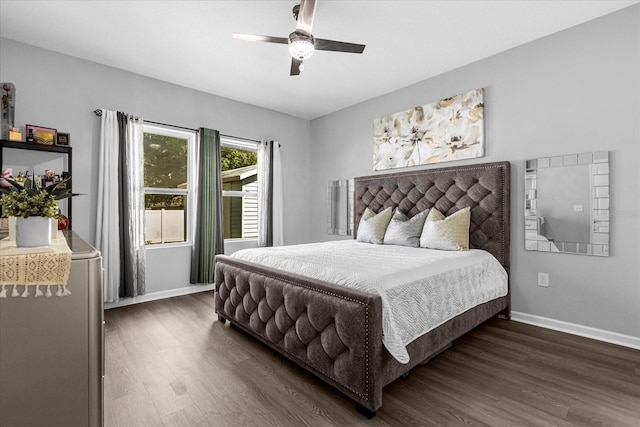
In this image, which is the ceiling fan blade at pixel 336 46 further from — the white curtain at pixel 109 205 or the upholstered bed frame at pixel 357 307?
the white curtain at pixel 109 205

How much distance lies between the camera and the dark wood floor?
1.65m

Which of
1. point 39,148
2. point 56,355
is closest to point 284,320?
point 56,355

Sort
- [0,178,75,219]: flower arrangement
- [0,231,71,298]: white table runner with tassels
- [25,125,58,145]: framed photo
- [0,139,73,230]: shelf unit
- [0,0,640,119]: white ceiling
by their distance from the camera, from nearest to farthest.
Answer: [0,231,71,298]: white table runner with tassels, [0,178,75,219]: flower arrangement, [0,0,640,119]: white ceiling, [0,139,73,230]: shelf unit, [25,125,58,145]: framed photo

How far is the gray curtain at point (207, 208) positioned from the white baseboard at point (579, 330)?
3.57 m

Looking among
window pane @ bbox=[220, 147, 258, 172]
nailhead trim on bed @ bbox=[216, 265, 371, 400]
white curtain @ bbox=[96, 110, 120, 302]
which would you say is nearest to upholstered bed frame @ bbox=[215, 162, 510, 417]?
nailhead trim on bed @ bbox=[216, 265, 371, 400]

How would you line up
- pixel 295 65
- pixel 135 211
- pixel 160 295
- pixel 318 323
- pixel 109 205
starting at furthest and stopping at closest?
pixel 160 295
pixel 135 211
pixel 109 205
pixel 295 65
pixel 318 323

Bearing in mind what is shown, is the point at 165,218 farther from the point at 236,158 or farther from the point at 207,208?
the point at 236,158

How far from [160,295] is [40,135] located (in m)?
2.08

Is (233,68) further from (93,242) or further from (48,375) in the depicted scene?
(48,375)

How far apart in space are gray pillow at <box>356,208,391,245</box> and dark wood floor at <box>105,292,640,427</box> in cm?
139

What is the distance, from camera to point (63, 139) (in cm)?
312

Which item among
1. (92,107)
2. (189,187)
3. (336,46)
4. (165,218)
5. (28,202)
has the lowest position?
(165,218)

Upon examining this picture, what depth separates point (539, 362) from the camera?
2242 mm

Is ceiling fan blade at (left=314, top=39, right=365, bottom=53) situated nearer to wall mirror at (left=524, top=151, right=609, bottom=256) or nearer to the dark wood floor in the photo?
wall mirror at (left=524, top=151, right=609, bottom=256)
